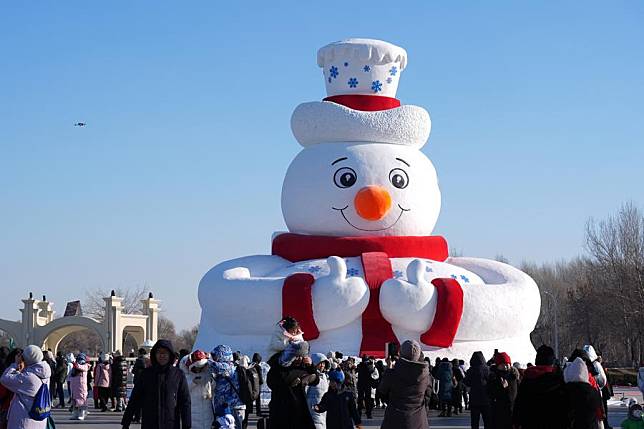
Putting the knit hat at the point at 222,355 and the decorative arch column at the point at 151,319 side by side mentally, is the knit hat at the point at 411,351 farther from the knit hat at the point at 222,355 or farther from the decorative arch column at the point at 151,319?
the decorative arch column at the point at 151,319

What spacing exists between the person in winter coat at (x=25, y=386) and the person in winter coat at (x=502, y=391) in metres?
5.25

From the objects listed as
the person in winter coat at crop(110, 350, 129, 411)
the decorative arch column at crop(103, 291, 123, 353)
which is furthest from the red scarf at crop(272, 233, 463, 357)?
the decorative arch column at crop(103, 291, 123, 353)

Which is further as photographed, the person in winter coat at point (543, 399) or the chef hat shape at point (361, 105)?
the chef hat shape at point (361, 105)

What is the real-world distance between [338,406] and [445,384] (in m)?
7.87

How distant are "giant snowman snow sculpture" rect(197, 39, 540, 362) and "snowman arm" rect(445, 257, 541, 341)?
0.03m

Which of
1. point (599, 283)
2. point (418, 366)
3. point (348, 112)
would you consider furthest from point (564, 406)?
point (599, 283)

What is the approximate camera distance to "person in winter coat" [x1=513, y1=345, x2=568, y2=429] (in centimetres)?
786

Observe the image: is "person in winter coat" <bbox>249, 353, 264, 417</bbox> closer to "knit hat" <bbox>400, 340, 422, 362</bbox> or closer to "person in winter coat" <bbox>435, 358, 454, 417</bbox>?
"person in winter coat" <bbox>435, 358, 454, 417</bbox>

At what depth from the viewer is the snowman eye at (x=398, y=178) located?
22.8m

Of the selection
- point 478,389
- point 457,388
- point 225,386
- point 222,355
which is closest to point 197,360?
point 222,355

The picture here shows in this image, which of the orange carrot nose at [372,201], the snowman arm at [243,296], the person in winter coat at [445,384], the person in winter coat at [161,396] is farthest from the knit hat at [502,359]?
the orange carrot nose at [372,201]

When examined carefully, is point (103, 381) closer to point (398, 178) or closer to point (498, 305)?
point (398, 178)

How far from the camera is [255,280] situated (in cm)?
2234

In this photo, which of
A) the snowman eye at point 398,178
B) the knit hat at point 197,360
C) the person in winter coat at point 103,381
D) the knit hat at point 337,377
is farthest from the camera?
the snowman eye at point 398,178
